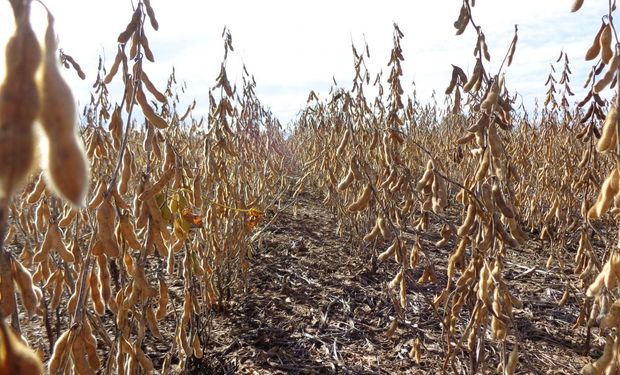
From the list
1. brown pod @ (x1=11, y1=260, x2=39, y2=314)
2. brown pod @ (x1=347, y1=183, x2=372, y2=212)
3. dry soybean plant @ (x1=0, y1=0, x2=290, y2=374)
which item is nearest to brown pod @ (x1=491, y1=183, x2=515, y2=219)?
brown pod @ (x1=347, y1=183, x2=372, y2=212)

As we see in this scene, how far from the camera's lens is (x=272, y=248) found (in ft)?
14.2

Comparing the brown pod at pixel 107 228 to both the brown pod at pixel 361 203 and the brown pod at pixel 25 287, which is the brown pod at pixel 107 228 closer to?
the brown pod at pixel 25 287

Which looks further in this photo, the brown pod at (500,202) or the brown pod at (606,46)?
the brown pod at (500,202)

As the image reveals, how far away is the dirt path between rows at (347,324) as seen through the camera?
251cm

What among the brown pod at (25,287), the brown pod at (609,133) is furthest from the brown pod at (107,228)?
the brown pod at (609,133)

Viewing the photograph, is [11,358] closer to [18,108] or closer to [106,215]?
[18,108]

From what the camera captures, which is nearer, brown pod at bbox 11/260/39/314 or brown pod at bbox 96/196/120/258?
brown pod at bbox 11/260/39/314

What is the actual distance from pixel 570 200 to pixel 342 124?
6.36 ft

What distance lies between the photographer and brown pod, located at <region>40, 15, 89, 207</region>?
44cm

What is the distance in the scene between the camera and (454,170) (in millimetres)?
6387

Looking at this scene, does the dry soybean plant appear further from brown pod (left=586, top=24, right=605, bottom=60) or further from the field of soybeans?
brown pod (left=586, top=24, right=605, bottom=60)

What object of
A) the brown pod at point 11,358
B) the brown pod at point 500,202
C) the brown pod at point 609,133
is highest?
the brown pod at point 609,133

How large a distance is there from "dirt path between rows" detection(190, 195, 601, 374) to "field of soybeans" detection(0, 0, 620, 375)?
1 cm

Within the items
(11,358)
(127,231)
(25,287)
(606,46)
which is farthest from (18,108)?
(606,46)
